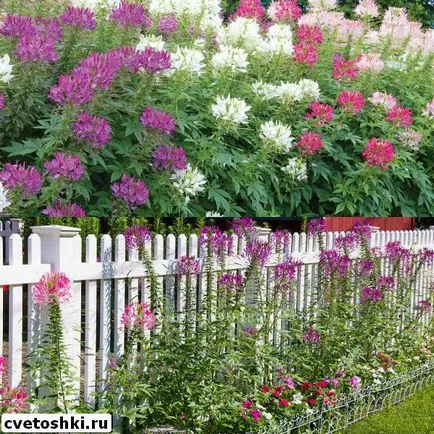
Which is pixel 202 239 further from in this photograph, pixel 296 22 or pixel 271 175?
pixel 296 22


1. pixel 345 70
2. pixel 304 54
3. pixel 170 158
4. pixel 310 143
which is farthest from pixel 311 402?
pixel 345 70

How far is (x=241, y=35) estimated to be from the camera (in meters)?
7.11

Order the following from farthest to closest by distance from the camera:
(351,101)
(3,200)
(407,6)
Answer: (407,6)
(351,101)
(3,200)

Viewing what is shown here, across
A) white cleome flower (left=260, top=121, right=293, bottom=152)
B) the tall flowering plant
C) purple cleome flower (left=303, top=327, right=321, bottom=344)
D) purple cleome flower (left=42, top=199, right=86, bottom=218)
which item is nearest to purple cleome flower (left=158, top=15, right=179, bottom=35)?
white cleome flower (left=260, top=121, right=293, bottom=152)

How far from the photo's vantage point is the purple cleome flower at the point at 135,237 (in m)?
4.78

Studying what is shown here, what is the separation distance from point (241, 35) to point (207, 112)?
1059 millimetres

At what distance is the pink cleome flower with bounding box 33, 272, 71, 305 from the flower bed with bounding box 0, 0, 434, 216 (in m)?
0.87

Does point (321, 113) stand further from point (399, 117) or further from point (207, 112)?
point (207, 112)

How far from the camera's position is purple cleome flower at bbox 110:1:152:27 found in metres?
6.20

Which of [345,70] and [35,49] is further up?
[345,70]

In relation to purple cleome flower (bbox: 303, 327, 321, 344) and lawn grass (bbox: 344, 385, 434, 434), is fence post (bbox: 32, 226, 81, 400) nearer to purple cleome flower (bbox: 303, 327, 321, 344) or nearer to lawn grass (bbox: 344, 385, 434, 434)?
purple cleome flower (bbox: 303, 327, 321, 344)

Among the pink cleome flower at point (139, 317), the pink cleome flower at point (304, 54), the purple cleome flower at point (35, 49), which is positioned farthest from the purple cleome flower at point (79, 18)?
the pink cleome flower at point (139, 317)

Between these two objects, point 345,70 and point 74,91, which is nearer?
point 74,91

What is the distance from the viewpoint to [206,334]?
187 inches
